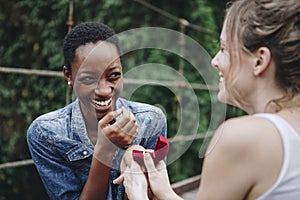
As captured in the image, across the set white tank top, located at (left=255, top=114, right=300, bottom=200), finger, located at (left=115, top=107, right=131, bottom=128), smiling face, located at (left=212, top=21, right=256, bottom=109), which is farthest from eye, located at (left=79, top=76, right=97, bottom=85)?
white tank top, located at (left=255, top=114, right=300, bottom=200)

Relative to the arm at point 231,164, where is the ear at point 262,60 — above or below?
above

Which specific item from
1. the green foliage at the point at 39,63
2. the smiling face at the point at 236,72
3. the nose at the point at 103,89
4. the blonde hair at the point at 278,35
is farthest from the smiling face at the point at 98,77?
the green foliage at the point at 39,63

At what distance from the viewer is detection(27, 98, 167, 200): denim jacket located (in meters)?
2.06

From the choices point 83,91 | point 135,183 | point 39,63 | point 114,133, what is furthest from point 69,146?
point 39,63

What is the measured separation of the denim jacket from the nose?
5.7 inches

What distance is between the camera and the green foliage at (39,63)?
13.8ft

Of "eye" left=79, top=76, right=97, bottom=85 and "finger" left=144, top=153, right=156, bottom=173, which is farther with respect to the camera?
"eye" left=79, top=76, right=97, bottom=85

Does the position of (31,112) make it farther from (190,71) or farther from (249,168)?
(249,168)

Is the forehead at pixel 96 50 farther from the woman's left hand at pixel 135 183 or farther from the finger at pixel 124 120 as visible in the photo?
the woman's left hand at pixel 135 183

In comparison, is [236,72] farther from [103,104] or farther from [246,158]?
[103,104]

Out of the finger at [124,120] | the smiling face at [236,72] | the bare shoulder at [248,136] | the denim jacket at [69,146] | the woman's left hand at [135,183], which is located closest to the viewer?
the bare shoulder at [248,136]

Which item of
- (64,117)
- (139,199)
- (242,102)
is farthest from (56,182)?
(242,102)

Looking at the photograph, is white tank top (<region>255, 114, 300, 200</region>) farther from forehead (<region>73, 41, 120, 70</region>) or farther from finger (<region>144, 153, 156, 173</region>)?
forehead (<region>73, 41, 120, 70</region>)

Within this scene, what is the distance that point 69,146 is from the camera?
2055 mm
